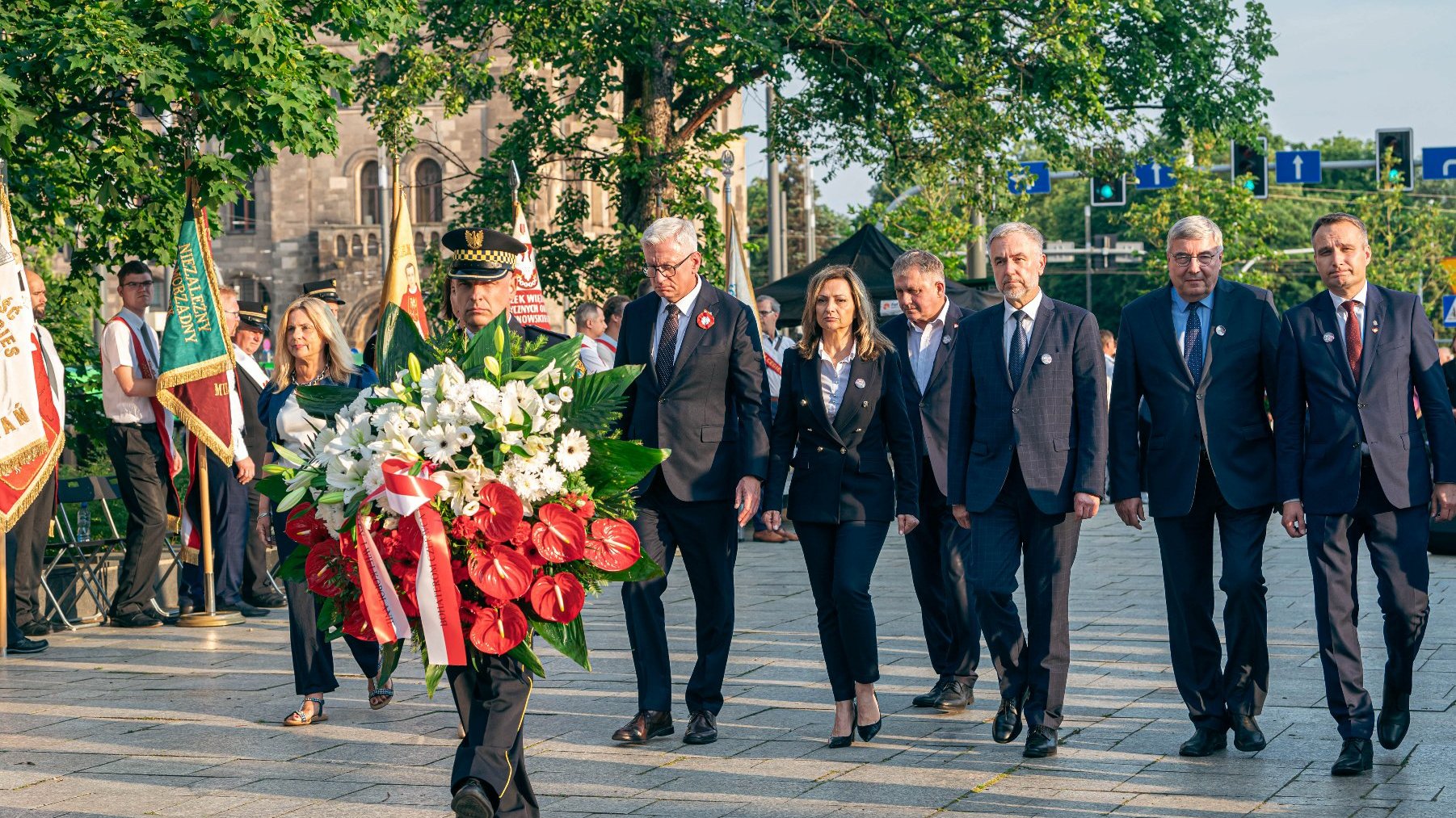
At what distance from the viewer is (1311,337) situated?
665 centimetres

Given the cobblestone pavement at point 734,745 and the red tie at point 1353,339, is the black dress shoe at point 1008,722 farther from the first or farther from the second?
the red tie at point 1353,339

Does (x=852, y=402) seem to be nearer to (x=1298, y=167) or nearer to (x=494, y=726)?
(x=494, y=726)

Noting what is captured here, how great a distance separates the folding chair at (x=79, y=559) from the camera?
1125 centimetres

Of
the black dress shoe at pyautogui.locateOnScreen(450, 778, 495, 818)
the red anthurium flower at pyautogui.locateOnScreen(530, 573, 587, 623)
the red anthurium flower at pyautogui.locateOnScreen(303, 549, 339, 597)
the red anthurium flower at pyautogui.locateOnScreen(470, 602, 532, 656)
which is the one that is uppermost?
the red anthurium flower at pyautogui.locateOnScreen(303, 549, 339, 597)

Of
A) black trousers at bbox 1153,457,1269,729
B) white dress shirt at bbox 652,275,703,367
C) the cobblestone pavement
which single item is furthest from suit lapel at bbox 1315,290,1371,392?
white dress shirt at bbox 652,275,703,367

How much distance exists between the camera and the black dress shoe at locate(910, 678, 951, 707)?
25.6 feet

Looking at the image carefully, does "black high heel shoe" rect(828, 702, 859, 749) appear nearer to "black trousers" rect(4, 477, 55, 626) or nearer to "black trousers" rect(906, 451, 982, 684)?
"black trousers" rect(906, 451, 982, 684)

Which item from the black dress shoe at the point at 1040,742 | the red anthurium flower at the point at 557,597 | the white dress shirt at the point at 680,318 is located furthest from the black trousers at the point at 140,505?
the red anthurium flower at the point at 557,597

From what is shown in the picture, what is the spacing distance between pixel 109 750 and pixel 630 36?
12.6m

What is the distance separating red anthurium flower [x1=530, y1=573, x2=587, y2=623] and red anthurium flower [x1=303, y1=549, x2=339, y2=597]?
59 centimetres

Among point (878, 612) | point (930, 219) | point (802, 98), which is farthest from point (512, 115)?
point (878, 612)

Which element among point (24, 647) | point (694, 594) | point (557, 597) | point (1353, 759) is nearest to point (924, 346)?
point (694, 594)

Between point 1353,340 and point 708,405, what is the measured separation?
2.54m

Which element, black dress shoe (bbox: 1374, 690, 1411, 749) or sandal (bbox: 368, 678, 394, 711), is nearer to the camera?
black dress shoe (bbox: 1374, 690, 1411, 749)
